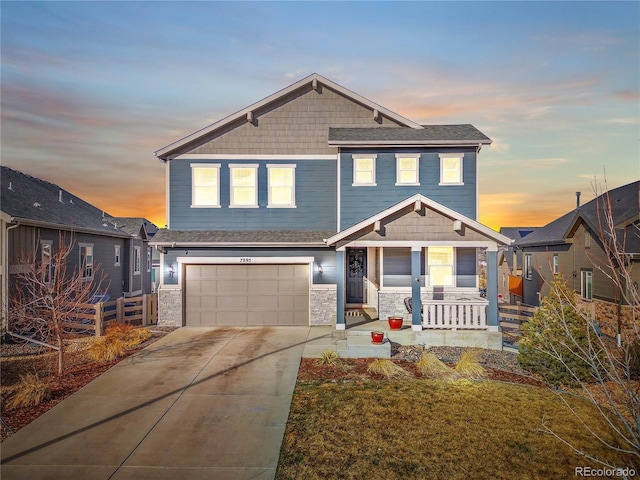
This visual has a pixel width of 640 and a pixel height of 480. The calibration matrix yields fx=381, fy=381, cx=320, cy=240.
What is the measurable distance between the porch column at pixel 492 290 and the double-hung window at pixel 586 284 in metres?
10.5

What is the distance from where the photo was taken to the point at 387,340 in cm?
1198

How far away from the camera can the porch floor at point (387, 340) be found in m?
11.2

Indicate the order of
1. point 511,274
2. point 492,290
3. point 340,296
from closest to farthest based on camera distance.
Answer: point 492,290 < point 340,296 < point 511,274

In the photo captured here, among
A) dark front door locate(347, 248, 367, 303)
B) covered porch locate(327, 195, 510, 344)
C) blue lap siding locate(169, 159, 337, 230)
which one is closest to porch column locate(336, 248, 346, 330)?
covered porch locate(327, 195, 510, 344)

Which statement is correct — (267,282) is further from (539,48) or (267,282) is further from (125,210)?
(125,210)

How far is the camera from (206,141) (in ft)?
53.0

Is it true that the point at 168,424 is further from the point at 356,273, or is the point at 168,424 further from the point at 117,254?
the point at 117,254

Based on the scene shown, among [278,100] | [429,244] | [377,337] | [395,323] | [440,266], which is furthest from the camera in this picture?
[278,100]

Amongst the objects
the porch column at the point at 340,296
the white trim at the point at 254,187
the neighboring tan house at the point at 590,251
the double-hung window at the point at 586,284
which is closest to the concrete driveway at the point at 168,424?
the porch column at the point at 340,296

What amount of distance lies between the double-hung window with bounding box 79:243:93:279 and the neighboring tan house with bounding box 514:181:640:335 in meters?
21.2

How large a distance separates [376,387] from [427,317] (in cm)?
480

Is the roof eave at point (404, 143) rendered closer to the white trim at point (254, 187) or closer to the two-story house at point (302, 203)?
the two-story house at point (302, 203)

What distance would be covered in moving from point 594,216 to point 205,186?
19806 mm

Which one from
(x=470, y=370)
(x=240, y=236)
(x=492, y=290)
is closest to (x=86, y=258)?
(x=240, y=236)
